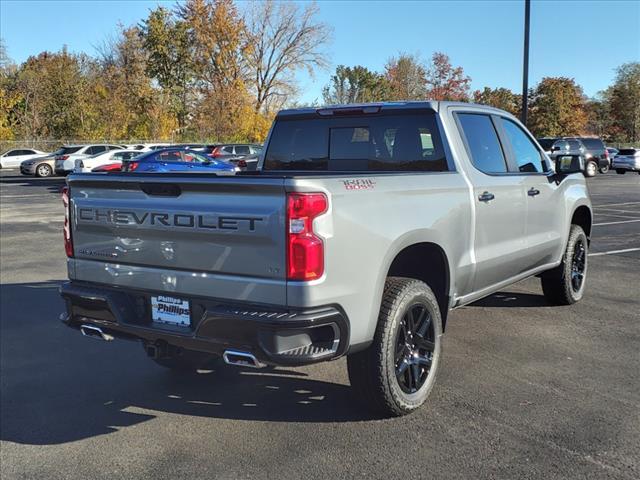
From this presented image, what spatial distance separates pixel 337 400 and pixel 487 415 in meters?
0.98

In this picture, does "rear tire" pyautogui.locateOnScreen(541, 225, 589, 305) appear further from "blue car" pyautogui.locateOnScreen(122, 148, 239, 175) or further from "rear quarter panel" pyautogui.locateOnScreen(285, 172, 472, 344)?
"blue car" pyautogui.locateOnScreen(122, 148, 239, 175)

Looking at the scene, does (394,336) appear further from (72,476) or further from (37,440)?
(37,440)

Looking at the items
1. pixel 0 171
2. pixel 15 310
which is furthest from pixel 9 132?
pixel 15 310

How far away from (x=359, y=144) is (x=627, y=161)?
35566mm

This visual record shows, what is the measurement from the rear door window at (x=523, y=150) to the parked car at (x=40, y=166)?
32.8 meters

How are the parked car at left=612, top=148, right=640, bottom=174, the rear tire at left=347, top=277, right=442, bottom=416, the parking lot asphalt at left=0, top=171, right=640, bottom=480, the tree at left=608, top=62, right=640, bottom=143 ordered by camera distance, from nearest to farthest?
the parking lot asphalt at left=0, top=171, right=640, bottom=480
the rear tire at left=347, top=277, right=442, bottom=416
the parked car at left=612, top=148, right=640, bottom=174
the tree at left=608, top=62, right=640, bottom=143

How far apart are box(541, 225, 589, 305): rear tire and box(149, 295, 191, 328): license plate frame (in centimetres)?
413

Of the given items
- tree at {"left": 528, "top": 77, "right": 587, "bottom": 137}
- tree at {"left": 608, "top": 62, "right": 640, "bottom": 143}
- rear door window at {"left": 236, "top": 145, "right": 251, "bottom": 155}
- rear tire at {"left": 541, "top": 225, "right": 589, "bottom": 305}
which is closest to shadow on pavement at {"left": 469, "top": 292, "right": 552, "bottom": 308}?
rear tire at {"left": 541, "top": 225, "right": 589, "bottom": 305}

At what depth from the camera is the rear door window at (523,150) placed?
5383mm

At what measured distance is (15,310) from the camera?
6.67m

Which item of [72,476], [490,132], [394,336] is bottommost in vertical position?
[72,476]

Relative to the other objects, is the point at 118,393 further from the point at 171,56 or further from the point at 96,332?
the point at 171,56

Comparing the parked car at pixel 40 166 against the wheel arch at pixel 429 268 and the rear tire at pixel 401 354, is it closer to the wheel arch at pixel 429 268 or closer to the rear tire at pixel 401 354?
the wheel arch at pixel 429 268

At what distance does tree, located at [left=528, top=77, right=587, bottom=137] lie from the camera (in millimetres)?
58000
